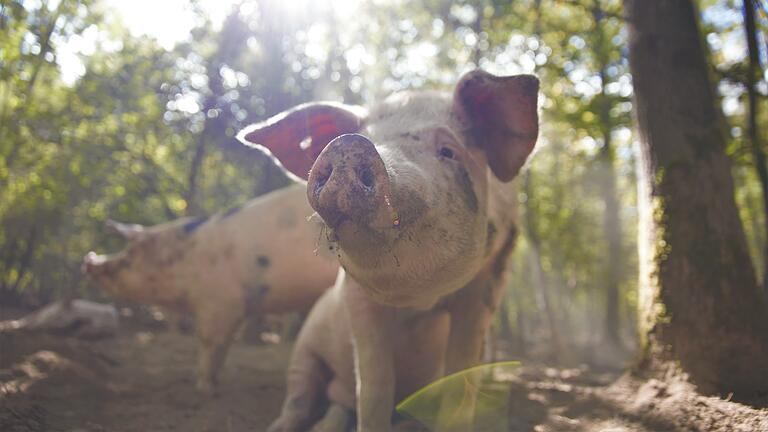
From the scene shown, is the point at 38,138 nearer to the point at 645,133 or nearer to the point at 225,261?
the point at 225,261

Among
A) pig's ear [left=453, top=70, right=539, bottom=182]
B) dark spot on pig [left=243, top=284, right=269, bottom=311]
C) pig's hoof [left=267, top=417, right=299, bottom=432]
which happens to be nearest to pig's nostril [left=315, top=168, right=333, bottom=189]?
pig's ear [left=453, top=70, right=539, bottom=182]

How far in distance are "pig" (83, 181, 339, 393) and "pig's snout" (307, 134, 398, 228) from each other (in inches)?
171

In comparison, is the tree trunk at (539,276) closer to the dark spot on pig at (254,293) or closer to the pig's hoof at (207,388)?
the dark spot on pig at (254,293)

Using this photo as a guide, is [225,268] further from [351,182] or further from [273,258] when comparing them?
[351,182]

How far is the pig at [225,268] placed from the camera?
631 centimetres

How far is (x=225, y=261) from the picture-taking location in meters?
6.54

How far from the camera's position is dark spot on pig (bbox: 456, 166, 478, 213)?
8.38 ft

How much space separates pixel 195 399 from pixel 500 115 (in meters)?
4.23

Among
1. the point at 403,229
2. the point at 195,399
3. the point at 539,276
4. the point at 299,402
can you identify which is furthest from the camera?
the point at 539,276

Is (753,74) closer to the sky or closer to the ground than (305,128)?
closer to the sky

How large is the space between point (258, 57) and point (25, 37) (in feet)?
14.8

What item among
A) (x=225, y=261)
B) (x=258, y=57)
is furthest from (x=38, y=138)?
(x=258, y=57)

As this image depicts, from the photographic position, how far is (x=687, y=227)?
10.8ft

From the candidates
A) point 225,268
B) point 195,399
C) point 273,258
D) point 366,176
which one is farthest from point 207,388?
point 366,176
